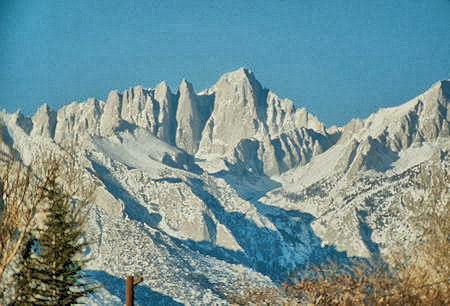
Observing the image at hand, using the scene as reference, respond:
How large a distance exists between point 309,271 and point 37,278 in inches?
637

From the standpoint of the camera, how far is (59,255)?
131 feet

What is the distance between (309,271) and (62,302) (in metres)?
14.8

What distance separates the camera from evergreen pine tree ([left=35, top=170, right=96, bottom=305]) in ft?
126

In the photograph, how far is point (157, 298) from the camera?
19338cm

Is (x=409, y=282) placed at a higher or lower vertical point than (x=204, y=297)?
lower

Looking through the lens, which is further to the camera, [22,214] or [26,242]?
[26,242]

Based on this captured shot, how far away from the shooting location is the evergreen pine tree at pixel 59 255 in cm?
3847

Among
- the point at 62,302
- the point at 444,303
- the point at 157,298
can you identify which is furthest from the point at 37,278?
the point at 157,298

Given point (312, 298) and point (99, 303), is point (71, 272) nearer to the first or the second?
point (312, 298)

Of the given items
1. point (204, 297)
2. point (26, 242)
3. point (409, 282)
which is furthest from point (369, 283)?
point (204, 297)

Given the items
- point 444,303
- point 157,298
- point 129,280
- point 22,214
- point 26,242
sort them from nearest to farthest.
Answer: point 129,280 → point 22,214 → point 444,303 → point 26,242 → point 157,298

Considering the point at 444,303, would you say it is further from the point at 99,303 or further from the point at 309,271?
the point at 99,303

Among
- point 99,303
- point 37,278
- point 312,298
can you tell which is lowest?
point 312,298

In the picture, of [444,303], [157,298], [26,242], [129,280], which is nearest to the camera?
[129,280]
